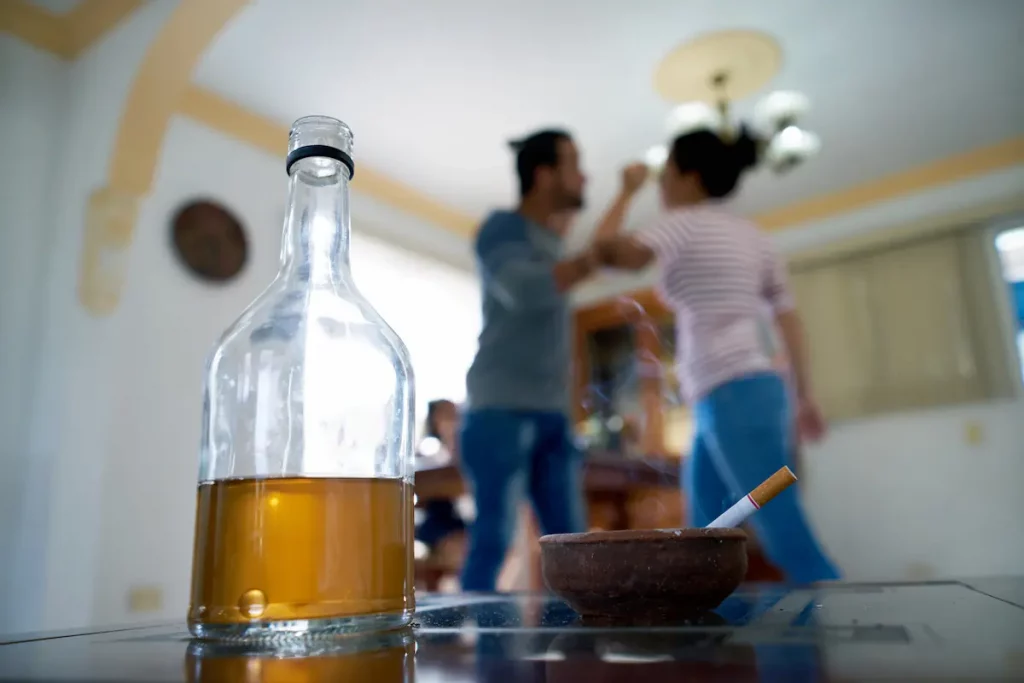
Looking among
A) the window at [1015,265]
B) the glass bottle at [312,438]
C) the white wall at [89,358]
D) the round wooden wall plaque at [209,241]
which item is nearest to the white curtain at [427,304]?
the round wooden wall plaque at [209,241]

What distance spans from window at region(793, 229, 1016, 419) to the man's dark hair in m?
2.57

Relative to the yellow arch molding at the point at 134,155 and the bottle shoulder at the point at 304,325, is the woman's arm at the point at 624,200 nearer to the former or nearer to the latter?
the bottle shoulder at the point at 304,325

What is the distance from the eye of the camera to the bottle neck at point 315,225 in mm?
455

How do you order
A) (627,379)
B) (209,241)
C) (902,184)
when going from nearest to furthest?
(209,241)
(902,184)
(627,379)

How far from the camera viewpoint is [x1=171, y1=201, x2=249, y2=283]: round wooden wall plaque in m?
2.76

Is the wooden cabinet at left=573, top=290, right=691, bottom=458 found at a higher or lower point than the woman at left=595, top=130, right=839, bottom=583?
higher

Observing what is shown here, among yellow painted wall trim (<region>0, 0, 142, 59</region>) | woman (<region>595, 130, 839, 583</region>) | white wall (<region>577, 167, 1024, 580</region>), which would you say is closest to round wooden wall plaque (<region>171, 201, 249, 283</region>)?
yellow painted wall trim (<region>0, 0, 142, 59</region>)

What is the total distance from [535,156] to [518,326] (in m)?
0.38

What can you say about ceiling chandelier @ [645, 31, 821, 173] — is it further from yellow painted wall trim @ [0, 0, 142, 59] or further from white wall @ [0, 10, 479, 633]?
yellow painted wall trim @ [0, 0, 142, 59]

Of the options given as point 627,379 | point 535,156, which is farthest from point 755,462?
point 627,379

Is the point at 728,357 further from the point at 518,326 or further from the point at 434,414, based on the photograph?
the point at 434,414

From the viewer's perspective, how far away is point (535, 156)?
1.58 meters

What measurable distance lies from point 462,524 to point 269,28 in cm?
186

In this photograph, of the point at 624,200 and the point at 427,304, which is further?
the point at 427,304
